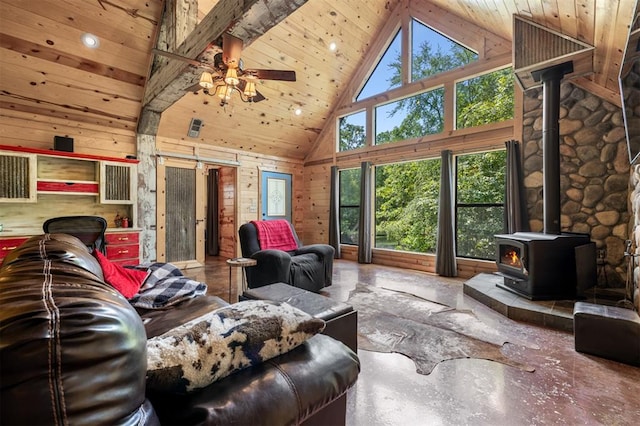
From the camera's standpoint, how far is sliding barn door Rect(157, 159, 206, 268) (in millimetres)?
5164

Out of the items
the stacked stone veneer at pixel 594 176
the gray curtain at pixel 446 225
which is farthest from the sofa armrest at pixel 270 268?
the stacked stone veneer at pixel 594 176

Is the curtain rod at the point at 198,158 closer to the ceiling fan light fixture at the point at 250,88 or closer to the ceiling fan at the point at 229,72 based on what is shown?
the ceiling fan at the point at 229,72

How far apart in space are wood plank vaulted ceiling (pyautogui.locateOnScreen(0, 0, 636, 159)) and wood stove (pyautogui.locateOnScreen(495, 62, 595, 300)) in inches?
19.4

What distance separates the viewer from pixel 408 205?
18.6 feet

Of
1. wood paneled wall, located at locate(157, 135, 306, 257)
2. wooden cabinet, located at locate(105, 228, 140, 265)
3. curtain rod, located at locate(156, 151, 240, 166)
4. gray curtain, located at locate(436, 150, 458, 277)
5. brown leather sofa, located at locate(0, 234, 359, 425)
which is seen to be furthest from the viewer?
wood paneled wall, located at locate(157, 135, 306, 257)

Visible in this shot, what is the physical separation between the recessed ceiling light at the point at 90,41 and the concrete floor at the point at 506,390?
4580 mm

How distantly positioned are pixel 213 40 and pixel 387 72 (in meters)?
4.06

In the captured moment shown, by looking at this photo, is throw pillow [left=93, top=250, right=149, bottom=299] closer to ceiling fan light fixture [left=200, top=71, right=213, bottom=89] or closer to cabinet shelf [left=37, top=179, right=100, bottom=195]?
ceiling fan light fixture [left=200, top=71, right=213, bottom=89]

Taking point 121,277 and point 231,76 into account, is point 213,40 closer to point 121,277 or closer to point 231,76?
point 231,76

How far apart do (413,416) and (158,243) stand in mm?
4831

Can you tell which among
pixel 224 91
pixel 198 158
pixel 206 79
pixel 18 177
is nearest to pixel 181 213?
pixel 198 158

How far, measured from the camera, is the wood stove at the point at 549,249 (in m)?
3.04

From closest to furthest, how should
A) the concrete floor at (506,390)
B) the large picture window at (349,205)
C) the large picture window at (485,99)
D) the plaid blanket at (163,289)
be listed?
the concrete floor at (506,390) < the plaid blanket at (163,289) < the large picture window at (485,99) < the large picture window at (349,205)

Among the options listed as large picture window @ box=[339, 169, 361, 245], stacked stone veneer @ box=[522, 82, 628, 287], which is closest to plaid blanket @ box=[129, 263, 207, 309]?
stacked stone veneer @ box=[522, 82, 628, 287]
